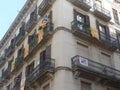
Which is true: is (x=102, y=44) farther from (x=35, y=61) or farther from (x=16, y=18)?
(x=16, y=18)

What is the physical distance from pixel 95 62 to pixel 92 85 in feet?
7.05

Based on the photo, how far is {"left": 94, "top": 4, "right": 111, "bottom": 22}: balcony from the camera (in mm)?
30353

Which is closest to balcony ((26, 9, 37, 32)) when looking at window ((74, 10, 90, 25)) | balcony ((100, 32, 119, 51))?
window ((74, 10, 90, 25))

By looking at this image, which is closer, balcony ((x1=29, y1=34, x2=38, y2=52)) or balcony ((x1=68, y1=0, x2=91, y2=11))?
balcony ((x1=68, y1=0, x2=91, y2=11))

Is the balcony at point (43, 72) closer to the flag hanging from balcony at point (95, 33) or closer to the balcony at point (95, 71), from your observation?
the balcony at point (95, 71)

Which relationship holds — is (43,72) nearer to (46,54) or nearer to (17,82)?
(46,54)

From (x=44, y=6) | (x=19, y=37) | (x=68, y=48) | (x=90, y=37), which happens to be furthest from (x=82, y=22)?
(x=19, y=37)

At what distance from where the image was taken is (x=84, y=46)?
27125mm

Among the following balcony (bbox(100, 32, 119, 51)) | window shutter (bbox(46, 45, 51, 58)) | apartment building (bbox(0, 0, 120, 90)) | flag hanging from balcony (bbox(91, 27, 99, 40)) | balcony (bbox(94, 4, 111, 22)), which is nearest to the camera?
apartment building (bbox(0, 0, 120, 90))

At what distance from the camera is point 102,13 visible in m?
30.6

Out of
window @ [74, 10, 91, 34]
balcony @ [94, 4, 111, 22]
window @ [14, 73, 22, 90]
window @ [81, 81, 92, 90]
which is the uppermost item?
balcony @ [94, 4, 111, 22]

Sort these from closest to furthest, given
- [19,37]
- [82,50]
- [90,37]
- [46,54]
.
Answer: [82,50], [46,54], [90,37], [19,37]

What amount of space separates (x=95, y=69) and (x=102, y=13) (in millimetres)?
7784

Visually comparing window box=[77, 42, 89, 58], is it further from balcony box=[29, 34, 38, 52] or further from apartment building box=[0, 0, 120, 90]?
balcony box=[29, 34, 38, 52]
